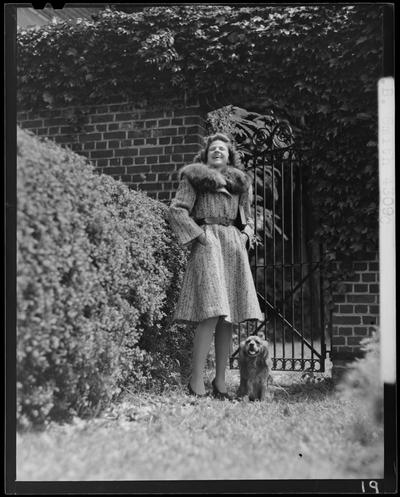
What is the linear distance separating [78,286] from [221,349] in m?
1.65

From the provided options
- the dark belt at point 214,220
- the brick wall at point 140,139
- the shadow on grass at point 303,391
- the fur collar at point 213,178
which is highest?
the brick wall at point 140,139

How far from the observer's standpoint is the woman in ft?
14.7

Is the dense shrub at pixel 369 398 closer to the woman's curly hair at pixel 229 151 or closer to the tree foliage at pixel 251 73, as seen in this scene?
the tree foliage at pixel 251 73

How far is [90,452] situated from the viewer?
3062 mm

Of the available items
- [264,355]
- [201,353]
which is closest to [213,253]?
[201,353]

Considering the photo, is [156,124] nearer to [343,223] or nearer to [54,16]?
[54,16]

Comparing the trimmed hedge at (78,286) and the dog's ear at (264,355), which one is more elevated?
the trimmed hedge at (78,286)

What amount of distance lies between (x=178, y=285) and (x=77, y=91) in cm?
196

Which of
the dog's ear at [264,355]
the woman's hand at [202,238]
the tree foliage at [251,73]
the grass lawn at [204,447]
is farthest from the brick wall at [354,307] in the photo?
the woman's hand at [202,238]

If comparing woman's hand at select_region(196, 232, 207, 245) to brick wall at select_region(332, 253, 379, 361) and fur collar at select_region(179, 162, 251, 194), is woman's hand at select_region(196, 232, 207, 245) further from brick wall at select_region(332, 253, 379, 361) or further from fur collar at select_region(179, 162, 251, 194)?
brick wall at select_region(332, 253, 379, 361)

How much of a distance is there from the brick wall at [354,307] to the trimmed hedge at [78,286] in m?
1.53

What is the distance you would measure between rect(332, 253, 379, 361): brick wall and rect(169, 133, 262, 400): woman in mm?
870

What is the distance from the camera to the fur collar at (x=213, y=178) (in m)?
4.58

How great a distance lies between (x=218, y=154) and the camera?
4.68 meters
